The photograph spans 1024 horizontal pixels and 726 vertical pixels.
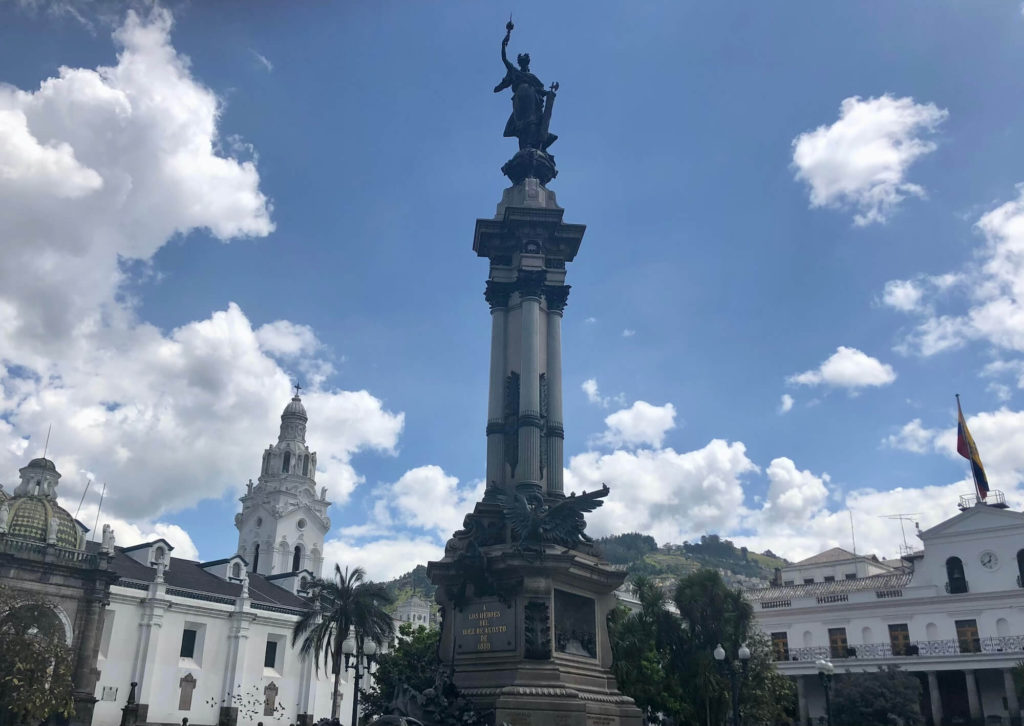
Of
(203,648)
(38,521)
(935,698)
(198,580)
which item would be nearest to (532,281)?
(38,521)

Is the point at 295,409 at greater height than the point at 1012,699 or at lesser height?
greater

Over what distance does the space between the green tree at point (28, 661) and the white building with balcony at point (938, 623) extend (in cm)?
3482

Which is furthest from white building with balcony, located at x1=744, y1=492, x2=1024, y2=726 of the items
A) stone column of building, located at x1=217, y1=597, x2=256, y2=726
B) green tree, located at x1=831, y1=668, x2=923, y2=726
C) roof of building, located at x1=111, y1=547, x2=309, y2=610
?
roof of building, located at x1=111, y1=547, x2=309, y2=610

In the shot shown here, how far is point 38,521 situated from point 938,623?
168 feet

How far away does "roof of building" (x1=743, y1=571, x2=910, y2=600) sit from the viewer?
54188 mm

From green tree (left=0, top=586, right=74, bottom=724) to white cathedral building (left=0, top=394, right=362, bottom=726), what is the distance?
494 inches

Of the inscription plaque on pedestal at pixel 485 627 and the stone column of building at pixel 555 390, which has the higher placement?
the stone column of building at pixel 555 390

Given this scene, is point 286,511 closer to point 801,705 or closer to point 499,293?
point 801,705

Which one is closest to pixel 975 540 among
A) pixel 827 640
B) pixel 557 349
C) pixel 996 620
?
pixel 996 620

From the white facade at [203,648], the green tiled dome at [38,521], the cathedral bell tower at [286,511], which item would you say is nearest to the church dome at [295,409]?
the cathedral bell tower at [286,511]

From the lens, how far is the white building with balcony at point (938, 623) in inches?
1855

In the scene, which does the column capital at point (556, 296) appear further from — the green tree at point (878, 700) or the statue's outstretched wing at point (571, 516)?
the green tree at point (878, 700)

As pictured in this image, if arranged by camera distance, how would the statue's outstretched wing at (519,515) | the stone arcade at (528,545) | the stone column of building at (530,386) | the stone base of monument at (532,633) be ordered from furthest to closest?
the stone column of building at (530,386) < the statue's outstretched wing at (519,515) < the stone arcade at (528,545) < the stone base of monument at (532,633)

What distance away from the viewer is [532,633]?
17531 mm
